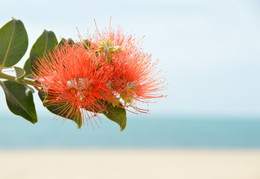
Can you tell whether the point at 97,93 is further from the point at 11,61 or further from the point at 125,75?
the point at 11,61

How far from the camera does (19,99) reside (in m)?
1.26

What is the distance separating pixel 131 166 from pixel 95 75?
1242 centimetres

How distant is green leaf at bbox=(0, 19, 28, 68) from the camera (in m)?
1.31

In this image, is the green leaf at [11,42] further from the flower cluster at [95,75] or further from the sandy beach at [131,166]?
the sandy beach at [131,166]

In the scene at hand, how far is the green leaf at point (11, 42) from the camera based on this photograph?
4.31ft

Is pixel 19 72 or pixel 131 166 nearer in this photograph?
pixel 19 72

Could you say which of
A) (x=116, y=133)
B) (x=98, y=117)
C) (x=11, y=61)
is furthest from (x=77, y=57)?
(x=116, y=133)

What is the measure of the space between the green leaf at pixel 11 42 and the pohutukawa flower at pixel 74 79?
0.62 ft

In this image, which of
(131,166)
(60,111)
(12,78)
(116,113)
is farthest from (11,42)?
(131,166)

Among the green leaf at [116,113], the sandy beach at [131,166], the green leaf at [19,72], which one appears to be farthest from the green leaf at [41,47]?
the sandy beach at [131,166]

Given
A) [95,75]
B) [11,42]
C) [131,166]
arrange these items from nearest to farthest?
[95,75] < [11,42] < [131,166]

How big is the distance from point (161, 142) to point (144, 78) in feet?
97.8

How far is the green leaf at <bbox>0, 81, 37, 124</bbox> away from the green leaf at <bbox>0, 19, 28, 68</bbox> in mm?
93

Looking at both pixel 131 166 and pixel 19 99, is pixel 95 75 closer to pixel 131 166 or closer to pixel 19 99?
pixel 19 99
